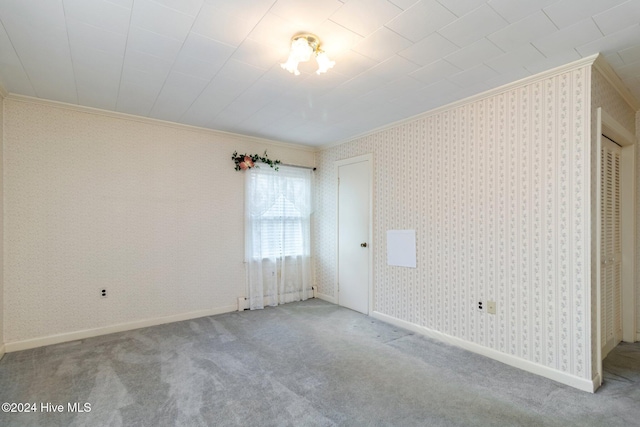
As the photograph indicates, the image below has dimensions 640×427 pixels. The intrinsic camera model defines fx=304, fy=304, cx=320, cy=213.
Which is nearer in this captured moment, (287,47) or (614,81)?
(287,47)

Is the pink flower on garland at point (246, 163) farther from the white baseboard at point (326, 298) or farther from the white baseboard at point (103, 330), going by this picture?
the white baseboard at point (326, 298)

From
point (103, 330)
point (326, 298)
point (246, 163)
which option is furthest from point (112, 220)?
point (326, 298)

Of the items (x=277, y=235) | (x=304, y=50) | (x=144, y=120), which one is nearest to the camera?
(x=304, y=50)

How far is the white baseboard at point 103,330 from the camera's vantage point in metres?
2.90

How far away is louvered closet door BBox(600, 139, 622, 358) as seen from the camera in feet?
8.60

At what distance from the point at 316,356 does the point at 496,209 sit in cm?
210

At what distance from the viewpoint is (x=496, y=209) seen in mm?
2729

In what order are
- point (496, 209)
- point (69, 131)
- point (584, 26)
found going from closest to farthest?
1. point (584, 26)
2. point (496, 209)
3. point (69, 131)

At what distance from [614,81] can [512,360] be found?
245cm

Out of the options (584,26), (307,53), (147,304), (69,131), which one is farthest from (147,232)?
(584,26)

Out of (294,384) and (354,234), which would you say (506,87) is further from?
(294,384)

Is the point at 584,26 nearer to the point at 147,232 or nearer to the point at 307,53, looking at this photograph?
the point at 307,53

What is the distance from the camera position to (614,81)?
8.18ft

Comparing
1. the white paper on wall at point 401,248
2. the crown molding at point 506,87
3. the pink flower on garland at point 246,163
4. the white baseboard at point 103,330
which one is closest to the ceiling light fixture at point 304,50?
the crown molding at point 506,87
